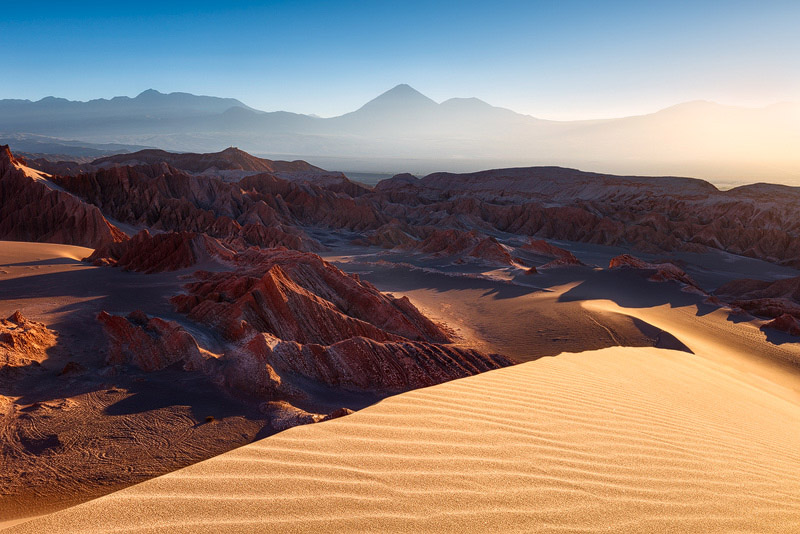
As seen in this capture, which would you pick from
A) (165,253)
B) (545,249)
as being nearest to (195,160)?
(545,249)

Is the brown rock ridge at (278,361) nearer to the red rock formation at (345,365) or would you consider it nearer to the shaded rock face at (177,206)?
the red rock formation at (345,365)

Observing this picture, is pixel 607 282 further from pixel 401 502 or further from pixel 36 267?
pixel 36 267

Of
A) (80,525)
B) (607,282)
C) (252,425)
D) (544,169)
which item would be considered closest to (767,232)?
(607,282)

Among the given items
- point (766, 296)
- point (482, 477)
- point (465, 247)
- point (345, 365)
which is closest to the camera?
point (482, 477)

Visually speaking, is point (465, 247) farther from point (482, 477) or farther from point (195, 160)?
point (195, 160)

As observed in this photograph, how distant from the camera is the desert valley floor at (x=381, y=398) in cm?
267

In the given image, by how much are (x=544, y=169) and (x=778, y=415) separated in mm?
81511

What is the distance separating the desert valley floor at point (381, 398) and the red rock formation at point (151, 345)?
5 centimetres

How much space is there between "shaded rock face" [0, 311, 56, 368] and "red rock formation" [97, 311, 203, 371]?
1.01 metres

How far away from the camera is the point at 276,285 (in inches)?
435

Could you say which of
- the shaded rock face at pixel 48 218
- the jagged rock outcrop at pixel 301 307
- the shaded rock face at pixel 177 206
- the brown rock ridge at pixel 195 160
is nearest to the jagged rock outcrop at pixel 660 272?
the jagged rock outcrop at pixel 301 307

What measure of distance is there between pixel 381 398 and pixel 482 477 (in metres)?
5.16

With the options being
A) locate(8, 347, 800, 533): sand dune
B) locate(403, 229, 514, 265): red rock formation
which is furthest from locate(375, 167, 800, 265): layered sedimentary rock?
locate(8, 347, 800, 533): sand dune

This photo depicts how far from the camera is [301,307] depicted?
11109mm
